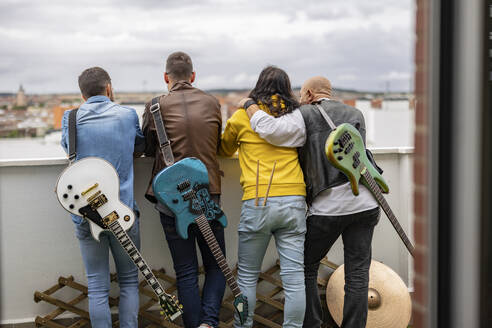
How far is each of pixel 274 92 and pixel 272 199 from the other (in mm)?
486

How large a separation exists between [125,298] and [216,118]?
3.07 ft

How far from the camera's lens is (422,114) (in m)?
1.18

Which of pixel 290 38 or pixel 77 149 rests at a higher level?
pixel 290 38

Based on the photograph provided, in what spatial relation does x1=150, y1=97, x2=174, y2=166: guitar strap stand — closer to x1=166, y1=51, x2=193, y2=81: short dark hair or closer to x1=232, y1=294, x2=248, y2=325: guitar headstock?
x1=166, y1=51, x2=193, y2=81: short dark hair

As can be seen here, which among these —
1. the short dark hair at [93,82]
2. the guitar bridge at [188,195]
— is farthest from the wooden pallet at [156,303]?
the short dark hair at [93,82]

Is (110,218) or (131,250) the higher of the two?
(110,218)

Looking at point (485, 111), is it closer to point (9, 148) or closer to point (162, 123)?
point (162, 123)

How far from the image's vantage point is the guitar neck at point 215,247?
2637mm

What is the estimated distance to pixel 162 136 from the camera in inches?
105

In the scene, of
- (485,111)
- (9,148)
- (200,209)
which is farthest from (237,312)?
(9,148)

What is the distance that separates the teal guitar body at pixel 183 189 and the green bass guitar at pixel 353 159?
577 millimetres

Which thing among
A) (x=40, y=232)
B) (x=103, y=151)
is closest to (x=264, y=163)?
(x=103, y=151)

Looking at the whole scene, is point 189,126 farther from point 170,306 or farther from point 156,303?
point 156,303

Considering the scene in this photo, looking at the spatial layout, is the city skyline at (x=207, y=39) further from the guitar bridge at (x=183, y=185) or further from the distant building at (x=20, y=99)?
the guitar bridge at (x=183, y=185)
